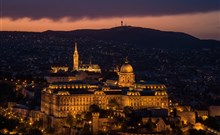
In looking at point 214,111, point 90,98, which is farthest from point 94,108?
point 214,111

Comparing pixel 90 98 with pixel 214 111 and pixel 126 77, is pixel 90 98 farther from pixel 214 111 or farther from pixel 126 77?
pixel 214 111

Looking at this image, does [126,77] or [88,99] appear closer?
[88,99]

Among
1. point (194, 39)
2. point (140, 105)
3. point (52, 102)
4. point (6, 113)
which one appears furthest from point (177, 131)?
point (194, 39)

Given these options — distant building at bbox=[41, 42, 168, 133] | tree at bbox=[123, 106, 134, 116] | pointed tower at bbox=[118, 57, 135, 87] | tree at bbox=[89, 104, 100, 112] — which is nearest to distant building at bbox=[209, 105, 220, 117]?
distant building at bbox=[41, 42, 168, 133]

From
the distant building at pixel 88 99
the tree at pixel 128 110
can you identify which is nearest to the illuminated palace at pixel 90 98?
the distant building at pixel 88 99

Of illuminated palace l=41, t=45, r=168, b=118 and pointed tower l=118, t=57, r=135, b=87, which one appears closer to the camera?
illuminated palace l=41, t=45, r=168, b=118

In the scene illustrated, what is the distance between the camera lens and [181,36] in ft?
A: 649

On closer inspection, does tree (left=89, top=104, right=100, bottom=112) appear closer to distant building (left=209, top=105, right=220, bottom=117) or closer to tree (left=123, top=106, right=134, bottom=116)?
tree (left=123, top=106, right=134, bottom=116)

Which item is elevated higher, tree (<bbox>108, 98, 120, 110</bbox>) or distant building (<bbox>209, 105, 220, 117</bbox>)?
tree (<bbox>108, 98, 120, 110</bbox>)

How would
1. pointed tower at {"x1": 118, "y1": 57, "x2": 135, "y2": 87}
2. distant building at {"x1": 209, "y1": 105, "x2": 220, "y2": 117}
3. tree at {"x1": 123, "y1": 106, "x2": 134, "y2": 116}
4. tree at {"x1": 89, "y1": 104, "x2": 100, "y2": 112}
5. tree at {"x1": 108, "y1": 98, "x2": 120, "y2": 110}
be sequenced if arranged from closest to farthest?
1. tree at {"x1": 123, "y1": 106, "x2": 134, "y2": 116}
2. tree at {"x1": 89, "y1": 104, "x2": 100, "y2": 112}
3. tree at {"x1": 108, "y1": 98, "x2": 120, "y2": 110}
4. distant building at {"x1": 209, "y1": 105, "x2": 220, "y2": 117}
5. pointed tower at {"x1": 118, "y1": 57, "x2": 135, "y2": 87}

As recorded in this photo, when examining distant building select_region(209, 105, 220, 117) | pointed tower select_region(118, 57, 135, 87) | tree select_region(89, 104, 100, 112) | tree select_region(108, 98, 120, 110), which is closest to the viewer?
tree select_region(89, 104, 100, 112)

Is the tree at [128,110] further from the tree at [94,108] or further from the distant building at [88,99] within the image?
the tree at [94,108]

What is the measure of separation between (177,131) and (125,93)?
40.2 ft

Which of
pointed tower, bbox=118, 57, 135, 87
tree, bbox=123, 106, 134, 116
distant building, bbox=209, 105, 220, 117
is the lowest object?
distant building, bbox=209, 105, 220, 117
